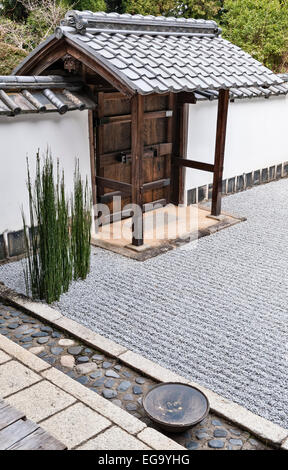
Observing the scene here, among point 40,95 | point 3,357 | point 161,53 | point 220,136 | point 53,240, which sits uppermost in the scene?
point 161,53

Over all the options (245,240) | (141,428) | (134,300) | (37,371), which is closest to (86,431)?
(141,428)

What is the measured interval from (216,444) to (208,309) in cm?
145

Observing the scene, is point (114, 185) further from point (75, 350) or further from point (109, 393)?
point (109, 393)

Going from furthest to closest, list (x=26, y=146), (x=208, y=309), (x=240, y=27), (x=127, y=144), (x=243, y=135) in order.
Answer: (x=240, y=27), (x=243, y=135), (x=127, y=144), (x=26, y=146), (x=208, y=309)

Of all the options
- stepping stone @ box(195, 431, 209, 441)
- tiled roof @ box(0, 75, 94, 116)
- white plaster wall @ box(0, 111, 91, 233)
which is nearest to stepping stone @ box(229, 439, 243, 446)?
stepping stone @ box(195, 431, 209, 441)

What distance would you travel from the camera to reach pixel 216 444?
2.29 metres

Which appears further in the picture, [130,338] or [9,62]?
[9,62]

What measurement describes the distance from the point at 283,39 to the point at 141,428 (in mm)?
11327

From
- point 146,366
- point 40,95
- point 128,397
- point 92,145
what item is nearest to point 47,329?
point 146,366

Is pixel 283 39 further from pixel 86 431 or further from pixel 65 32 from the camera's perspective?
pixel 86 431

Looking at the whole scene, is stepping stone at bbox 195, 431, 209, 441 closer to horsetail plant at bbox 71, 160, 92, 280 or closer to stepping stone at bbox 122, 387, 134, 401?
stepping stone at bbox 122, 387, 134, 401

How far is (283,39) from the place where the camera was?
11.4 m

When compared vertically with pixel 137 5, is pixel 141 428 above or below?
below

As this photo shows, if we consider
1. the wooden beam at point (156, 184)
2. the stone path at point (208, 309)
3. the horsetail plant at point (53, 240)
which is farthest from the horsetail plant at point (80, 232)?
the wooden beam at point (156, 184)
